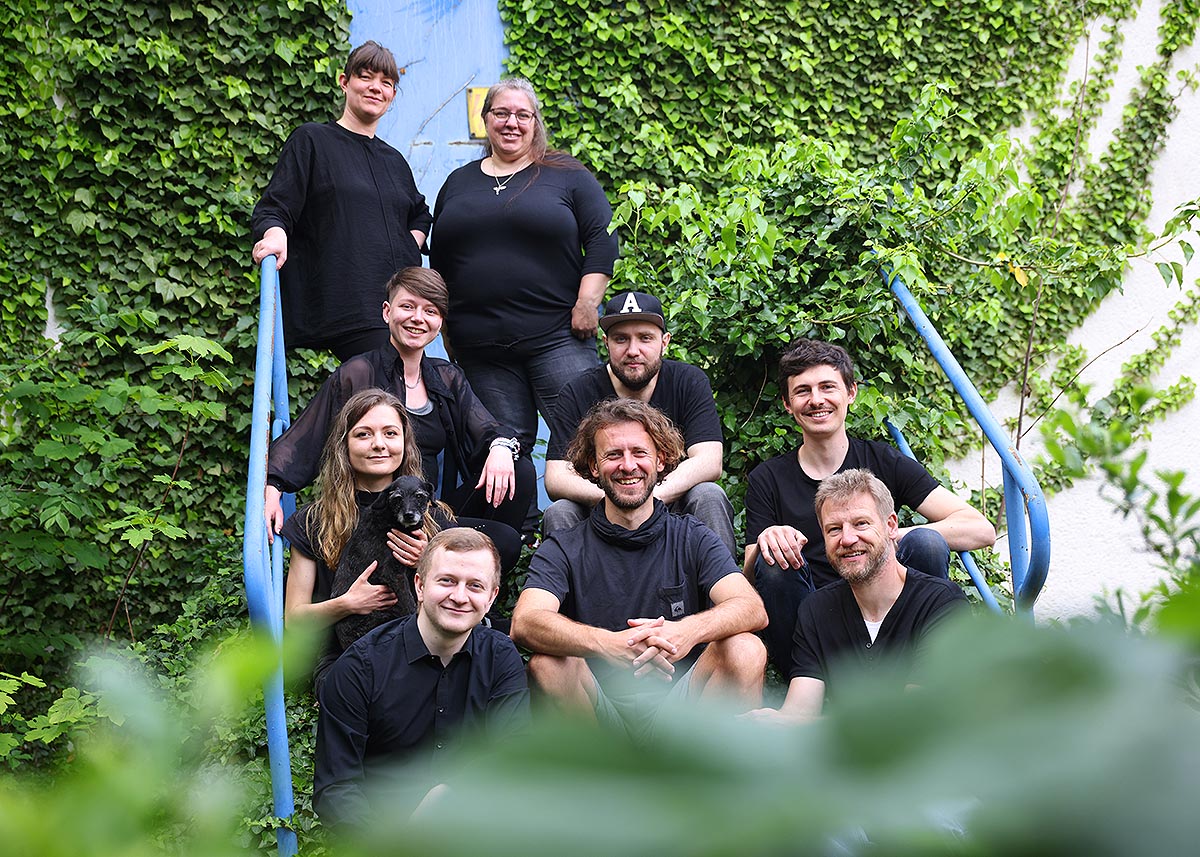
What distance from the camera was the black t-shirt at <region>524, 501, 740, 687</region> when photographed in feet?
10.5

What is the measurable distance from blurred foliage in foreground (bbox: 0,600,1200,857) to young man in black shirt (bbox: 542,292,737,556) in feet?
11.5

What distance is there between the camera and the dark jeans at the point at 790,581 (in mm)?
3350

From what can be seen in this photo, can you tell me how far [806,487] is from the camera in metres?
3.68

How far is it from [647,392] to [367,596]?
124 cm

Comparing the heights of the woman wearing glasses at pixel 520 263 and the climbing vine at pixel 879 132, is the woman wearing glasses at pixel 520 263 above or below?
below

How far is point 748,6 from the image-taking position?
20.3 ft

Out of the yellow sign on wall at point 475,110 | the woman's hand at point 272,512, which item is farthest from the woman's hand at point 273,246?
the yellow sign on wall at point 475,110

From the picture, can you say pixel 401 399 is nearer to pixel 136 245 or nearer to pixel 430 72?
pixel 136 245

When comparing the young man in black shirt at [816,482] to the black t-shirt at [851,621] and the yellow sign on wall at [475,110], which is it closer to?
the black t-shirt at [851,621]

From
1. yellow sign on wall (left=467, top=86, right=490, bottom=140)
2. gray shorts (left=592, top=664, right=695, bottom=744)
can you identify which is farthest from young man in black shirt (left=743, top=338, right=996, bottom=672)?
gray shorts (left=592, top=664, right=695, bottom=744)

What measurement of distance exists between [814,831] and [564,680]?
2.87m

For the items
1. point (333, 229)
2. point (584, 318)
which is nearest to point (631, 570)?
point (584, 318)

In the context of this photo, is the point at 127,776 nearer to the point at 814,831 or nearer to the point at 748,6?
the point at 814,831

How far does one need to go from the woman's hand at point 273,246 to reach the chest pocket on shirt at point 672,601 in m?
1.75
